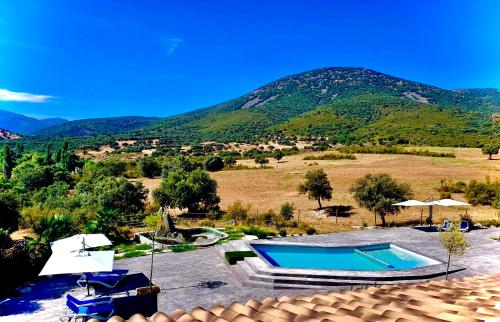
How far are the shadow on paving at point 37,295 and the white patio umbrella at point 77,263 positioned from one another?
1.80 metres

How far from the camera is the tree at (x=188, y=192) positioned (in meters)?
30.5

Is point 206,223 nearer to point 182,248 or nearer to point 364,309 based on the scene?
point 182,248

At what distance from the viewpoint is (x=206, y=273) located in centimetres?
1550

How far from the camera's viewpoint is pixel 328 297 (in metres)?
4.38

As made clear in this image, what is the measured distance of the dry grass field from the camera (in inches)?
1212

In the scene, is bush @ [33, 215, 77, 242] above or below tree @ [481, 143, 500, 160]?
below

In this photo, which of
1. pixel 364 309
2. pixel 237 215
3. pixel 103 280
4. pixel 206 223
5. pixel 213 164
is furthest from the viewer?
pixel 213 164

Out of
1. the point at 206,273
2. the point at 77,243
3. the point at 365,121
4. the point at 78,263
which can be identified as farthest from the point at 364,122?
the point at 78,263

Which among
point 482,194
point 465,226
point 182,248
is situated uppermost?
point 482,194

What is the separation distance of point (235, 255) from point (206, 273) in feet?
5.74

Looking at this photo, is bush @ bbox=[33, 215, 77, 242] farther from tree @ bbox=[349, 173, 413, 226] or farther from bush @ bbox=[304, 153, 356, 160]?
bush @ bbox=[304, 153, 356, 160]

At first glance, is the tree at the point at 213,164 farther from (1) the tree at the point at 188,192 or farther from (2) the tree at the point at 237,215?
(2) the tree at the point at 237,215

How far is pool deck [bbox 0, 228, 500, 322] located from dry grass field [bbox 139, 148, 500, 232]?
15.9 ft

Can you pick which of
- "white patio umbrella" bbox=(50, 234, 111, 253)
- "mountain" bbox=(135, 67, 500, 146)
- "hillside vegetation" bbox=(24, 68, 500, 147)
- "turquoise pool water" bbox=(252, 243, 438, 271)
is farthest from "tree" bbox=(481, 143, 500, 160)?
"white patio umbrella" bbox=(50, 234, 111, 253)
